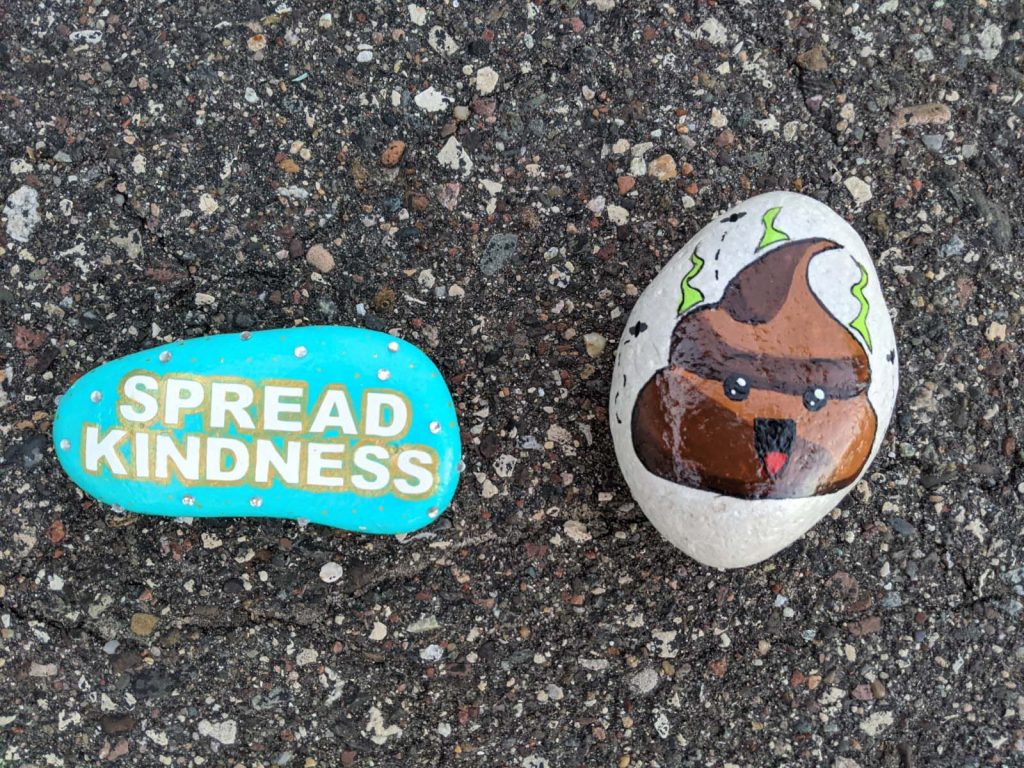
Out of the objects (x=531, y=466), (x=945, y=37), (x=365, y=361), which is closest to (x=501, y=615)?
(x=531, y=466)

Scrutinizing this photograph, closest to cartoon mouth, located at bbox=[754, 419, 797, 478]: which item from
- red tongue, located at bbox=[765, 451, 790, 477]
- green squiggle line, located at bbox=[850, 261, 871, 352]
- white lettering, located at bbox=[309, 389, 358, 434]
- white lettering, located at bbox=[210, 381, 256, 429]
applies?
red tongue, located at bbox=[765, 451, 790, 477]

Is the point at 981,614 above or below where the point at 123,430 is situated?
below

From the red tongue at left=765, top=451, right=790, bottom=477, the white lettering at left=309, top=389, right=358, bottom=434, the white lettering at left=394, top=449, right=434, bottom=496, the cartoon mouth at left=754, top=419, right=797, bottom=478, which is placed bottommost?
the white lettering at left=394, top=449, right=434, bottom=496

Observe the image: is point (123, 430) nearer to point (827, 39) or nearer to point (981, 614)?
point (827, 39)

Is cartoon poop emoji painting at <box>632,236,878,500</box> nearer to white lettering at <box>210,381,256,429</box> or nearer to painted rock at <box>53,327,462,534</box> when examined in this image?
painted rock at <box>53,327,462,534</box>

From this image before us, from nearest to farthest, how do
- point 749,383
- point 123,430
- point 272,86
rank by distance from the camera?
point 749,383 → point 123,430 → point 272,86

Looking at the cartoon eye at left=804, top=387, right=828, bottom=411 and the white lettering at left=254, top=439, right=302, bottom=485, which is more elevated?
the cartoon eye at left=804, top=387, right=828, bottom=411

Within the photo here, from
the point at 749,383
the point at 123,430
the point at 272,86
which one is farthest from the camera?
the point at 272,86
